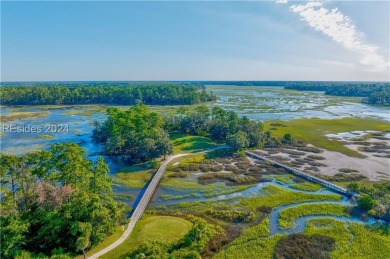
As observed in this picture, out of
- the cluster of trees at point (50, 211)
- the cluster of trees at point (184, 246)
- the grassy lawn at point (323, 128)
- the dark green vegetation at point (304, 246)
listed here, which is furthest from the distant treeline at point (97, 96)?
the dark green vegetation at point (304, 246)

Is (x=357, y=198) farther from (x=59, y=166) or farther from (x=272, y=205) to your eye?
(x=59, y=166)

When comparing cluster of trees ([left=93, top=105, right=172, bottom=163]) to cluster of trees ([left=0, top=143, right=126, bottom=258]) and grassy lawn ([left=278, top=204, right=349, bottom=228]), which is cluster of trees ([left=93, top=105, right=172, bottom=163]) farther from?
grassy lawn ([left=278, top=204, right=349, bottom=228])

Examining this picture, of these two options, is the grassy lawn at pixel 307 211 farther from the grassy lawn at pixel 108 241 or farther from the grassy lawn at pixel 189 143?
the grassy lawn at pixel 189 143

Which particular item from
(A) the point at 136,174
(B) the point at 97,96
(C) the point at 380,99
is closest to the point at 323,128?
(A) the point at 136,174

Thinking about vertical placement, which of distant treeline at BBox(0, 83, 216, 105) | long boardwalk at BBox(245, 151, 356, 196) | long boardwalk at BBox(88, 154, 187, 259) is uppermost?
distant treeline at BBox(0, 83, 216, 105)

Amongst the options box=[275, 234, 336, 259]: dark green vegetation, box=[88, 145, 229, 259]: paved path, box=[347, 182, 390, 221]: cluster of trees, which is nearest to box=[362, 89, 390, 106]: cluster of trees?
box=[347, 182, 390, 221]: cluster of trees
